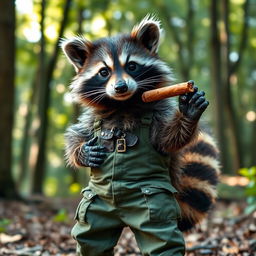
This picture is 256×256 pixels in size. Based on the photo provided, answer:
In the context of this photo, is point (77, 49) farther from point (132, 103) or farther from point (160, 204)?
point (160, 204)

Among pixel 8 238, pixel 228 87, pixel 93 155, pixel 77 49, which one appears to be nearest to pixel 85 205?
pixel 93 155

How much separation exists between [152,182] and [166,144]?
29 centimetres

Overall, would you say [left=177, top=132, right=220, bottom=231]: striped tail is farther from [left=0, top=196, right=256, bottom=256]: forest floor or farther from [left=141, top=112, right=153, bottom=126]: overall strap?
[left=0, top=196, right=256, bottom=256]: forest floor

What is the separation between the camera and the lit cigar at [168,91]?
3182 mm

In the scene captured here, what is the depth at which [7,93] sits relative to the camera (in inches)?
333

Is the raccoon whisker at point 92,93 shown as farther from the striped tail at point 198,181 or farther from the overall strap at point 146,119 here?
the striped tail at point 198,181

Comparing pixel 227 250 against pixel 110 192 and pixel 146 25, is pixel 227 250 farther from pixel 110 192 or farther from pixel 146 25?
pixel 146 25

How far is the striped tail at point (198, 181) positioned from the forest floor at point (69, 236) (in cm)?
94

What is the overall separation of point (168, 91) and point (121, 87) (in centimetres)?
33

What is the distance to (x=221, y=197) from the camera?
9812 mm

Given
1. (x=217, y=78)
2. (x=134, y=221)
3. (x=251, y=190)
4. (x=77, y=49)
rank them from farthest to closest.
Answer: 1. (x=217, y=78)
2. (x=251, y=190)
3. (x=77, y=49)
4. (x=134, y=221)

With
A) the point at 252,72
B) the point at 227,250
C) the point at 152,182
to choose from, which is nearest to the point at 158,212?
the point at 152,182

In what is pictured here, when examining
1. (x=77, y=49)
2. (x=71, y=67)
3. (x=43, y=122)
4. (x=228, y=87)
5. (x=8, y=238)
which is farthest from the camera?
(x=71, y=67)

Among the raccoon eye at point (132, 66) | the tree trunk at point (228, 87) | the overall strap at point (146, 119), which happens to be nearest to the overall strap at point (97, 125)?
the overall strap at point (146, 119)
